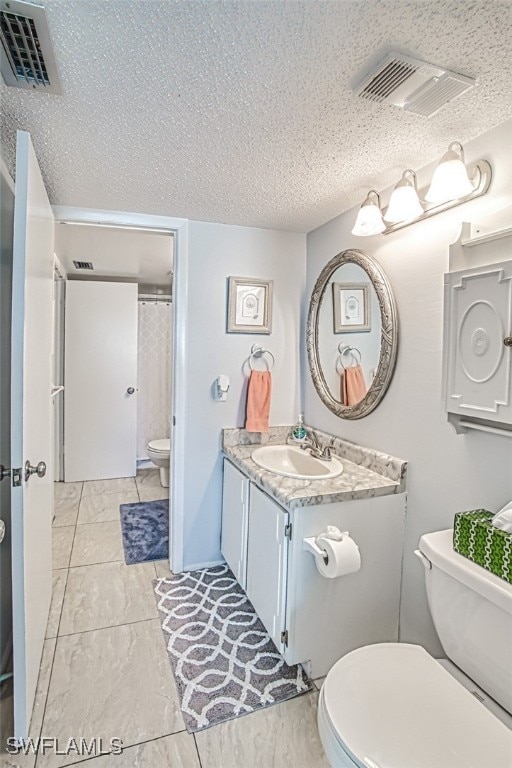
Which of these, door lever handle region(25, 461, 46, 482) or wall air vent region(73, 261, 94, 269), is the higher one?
wall air vent region(73, 261, 94, 269)

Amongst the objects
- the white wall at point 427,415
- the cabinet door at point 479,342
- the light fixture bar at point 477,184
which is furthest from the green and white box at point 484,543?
the light fixture bar at point 477,184

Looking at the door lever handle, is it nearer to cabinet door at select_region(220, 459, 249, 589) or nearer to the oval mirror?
cabinet door at select_region(220, 459, 249, 589)

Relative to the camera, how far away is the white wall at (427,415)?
4.44 feet

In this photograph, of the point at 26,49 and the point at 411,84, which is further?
the point at 411,84

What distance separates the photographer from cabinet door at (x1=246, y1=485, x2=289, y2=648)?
1.67 m

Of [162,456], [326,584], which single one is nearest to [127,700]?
[326,584]

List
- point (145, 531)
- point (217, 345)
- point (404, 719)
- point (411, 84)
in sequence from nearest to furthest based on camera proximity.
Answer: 1. point (404, 719)
2. point (411, 84)
3. point (217, 345)
4. point (145, 531)

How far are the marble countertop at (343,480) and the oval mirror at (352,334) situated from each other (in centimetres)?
20

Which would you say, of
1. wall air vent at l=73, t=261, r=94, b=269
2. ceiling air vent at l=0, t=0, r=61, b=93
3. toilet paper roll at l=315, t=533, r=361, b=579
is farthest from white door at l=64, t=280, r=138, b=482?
toilet paper roll at l=315, t=533, r=361, b=579

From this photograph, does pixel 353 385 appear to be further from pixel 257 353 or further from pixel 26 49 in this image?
pixel 26 49

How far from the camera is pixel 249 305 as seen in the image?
2463 millimetres

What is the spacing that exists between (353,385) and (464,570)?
1.06 m

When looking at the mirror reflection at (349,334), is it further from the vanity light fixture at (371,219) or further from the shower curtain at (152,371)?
the shower curtain at (152,371)

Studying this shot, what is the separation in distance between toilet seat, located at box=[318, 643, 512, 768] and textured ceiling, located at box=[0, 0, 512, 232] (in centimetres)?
162
